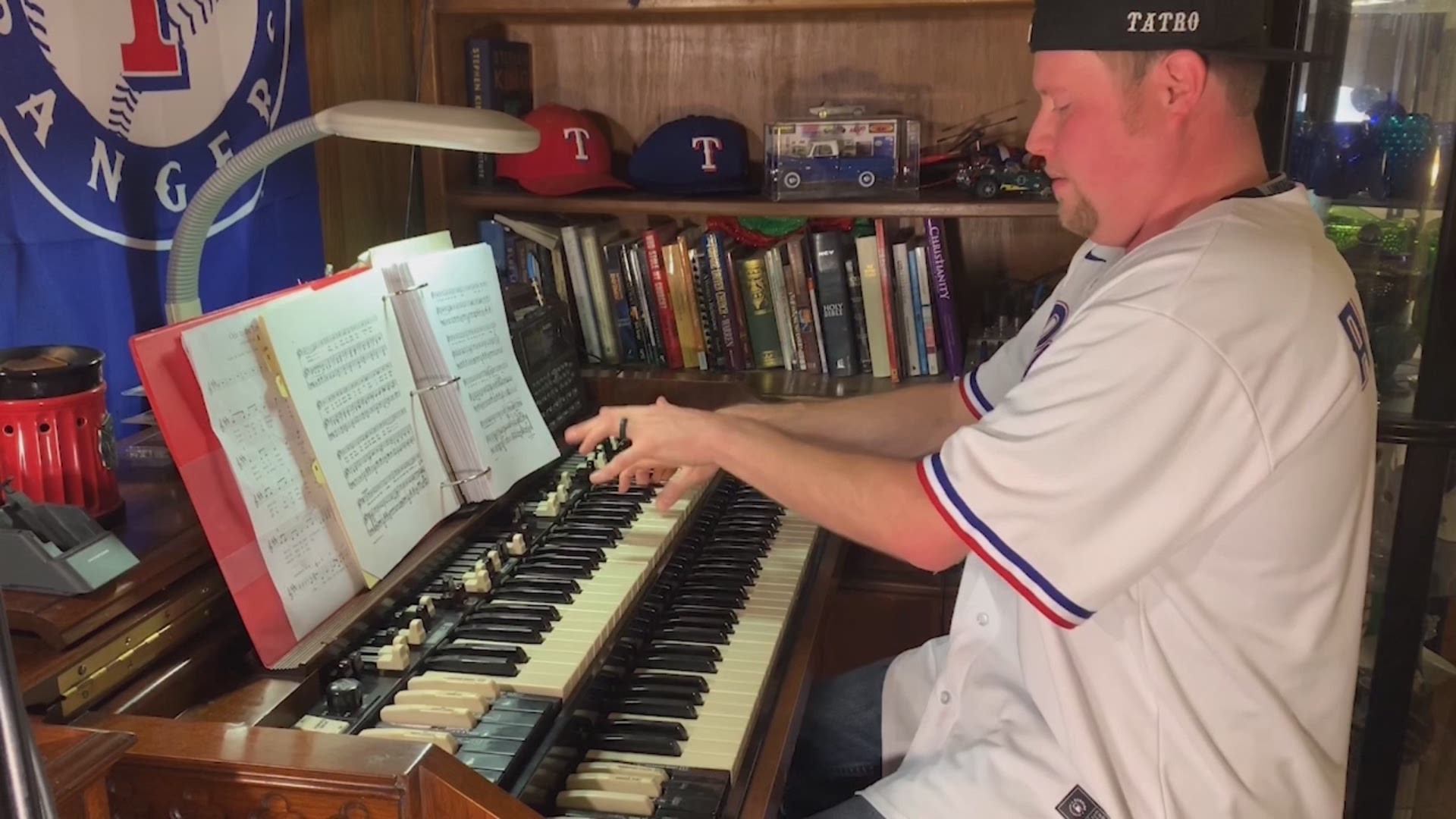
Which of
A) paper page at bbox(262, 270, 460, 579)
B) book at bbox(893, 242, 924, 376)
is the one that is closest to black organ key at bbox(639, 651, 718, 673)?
paper page at bbox(262, 270, 460, 579)

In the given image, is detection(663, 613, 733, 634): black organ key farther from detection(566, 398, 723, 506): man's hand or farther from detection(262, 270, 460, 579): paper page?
detection(262, 270, 460, 579): paper page

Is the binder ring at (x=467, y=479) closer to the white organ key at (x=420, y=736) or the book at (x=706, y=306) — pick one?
the white organ key at (x=420, y=736)

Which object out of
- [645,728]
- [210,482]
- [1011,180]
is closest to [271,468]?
[210,482]

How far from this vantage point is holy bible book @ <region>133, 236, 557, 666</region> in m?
1.14

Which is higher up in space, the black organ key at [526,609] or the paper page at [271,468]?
the paper page at [271,468]

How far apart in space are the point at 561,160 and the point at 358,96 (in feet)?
1.38

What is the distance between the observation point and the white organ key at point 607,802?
107 centimetres

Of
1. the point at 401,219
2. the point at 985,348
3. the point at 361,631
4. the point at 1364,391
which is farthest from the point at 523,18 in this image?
the point at 1364,391

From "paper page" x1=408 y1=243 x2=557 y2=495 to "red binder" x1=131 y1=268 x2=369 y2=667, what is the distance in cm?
42

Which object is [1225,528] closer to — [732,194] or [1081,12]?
[1081,12]

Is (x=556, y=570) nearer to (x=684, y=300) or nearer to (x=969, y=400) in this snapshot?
(x=969, y=400)

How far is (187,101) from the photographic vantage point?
1584 millimetres

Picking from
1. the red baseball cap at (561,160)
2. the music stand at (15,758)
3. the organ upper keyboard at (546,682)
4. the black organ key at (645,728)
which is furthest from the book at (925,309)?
the music stand at (15,758)

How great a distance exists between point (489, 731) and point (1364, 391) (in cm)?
87
